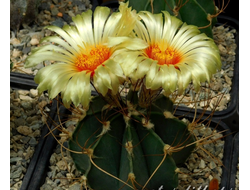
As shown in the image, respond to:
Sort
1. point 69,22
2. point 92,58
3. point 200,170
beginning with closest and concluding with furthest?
point 92,58 < point 200,170 < point 69,22

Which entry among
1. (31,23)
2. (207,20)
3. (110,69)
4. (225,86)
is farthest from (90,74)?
(31,23)

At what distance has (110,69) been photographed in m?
0.66

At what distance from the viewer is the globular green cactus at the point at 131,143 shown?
0.82 metres

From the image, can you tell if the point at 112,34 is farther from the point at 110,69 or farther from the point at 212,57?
the point at 212,57

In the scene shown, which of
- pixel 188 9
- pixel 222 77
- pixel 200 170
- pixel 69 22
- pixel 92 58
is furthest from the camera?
pixel 69 22

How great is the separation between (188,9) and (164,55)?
0.48 meters

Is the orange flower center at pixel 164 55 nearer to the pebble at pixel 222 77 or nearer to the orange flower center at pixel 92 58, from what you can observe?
the orange flower center at pixel 92 58

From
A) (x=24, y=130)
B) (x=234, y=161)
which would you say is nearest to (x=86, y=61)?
(x=24, y=130)

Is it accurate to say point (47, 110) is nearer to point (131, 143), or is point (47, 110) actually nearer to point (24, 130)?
point (24, 130)

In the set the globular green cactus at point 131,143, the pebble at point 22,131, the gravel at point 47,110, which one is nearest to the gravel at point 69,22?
the gravel at point 47,110

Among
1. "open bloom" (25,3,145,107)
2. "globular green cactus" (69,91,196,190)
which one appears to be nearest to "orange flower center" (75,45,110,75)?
"open bloom" (25,3,145,107)

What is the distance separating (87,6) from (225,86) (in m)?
0.79

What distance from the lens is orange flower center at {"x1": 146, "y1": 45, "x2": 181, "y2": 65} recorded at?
74 centimetres

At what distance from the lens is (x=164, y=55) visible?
74cm
